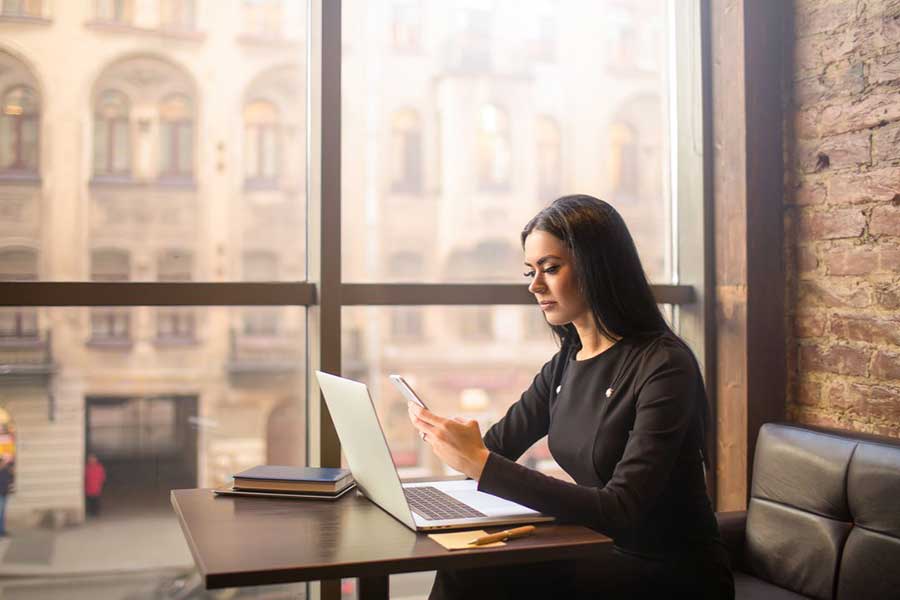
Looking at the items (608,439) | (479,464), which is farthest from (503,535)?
(608,439)

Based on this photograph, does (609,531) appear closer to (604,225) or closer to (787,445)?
(604,225)

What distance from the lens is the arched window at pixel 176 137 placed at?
271cm

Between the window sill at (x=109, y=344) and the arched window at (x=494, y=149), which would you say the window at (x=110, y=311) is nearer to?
the window sill at (x=109, y=344)

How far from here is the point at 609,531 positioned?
180 cm

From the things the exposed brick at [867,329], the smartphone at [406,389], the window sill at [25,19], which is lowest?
the smartphone at [406,389]

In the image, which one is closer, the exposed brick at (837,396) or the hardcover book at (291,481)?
the hardcover book at (291,481)

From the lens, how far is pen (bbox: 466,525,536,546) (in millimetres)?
1622

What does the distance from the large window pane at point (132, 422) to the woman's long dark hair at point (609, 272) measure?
101cm

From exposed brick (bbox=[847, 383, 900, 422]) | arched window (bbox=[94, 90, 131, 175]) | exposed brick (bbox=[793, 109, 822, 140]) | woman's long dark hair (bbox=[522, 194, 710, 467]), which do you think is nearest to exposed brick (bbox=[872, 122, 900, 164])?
exposed brick (bbox=[793, 109, 822, 140])

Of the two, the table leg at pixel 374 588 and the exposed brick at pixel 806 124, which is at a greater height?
the exposed brick at pixel 806 124

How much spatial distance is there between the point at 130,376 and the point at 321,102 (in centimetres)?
97

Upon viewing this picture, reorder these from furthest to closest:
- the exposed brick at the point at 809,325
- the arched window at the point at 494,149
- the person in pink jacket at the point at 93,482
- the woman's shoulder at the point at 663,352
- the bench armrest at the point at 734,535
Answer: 1. the arched window at the point at 494,149
2. the exposed brick at the point at 809,325
3. the person in pink jacket at the point at 93,482
4. the bench armrest at the point at 734,535
5. the woman's shoulder at the point at 663,352

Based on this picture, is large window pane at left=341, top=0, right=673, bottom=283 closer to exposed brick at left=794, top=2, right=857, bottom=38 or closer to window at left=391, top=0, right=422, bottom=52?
window at left=391, top=0, right=422, bottom=52

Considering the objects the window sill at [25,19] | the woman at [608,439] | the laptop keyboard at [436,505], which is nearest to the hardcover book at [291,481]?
the laptop keyboard at [436,505]
